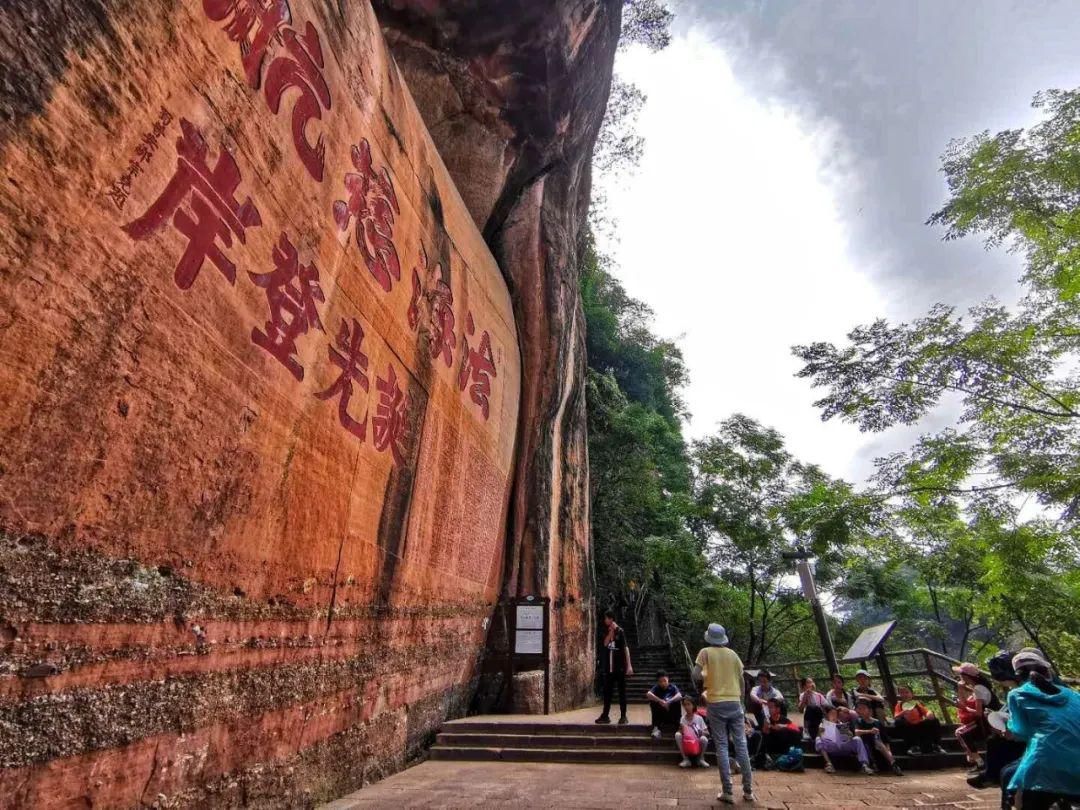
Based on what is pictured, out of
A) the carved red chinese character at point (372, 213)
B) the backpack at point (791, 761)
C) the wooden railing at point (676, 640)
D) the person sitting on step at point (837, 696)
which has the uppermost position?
the carved red chinese character at point (372, 213)

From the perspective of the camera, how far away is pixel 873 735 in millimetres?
5184

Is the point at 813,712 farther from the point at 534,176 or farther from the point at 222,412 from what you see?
the point at 534,176

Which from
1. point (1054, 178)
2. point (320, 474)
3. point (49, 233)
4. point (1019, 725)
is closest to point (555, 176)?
point (1054, 178)

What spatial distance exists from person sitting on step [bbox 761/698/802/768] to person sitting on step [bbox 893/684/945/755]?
3.36ft

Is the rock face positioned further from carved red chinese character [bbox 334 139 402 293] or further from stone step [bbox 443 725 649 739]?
carved red chinese character [bbox 334 139 402 293]

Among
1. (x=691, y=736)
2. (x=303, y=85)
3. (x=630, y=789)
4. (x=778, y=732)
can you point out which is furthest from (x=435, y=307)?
(x=778, y=732)

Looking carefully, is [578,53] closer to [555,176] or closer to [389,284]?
[555,176]

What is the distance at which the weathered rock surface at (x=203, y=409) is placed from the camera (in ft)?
7.47

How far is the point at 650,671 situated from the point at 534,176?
14.0m

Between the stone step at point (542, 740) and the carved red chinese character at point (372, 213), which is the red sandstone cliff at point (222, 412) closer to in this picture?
the carved red chinese character at point (372, 213)

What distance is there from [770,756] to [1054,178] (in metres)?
9.35

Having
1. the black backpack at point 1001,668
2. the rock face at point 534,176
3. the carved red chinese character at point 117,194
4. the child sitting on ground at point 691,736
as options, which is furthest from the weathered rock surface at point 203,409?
the black backpack at point 1001,668

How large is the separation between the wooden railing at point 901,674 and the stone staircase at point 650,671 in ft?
7.63

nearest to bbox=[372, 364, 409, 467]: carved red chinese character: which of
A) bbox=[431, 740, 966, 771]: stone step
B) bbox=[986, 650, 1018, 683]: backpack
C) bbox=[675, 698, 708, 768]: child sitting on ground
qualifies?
bbox=[431, 740, 966, 771]: stone step
